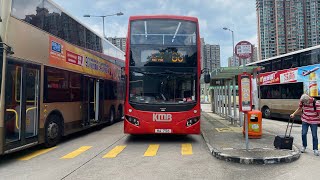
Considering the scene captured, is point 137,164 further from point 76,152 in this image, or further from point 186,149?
point 76,152

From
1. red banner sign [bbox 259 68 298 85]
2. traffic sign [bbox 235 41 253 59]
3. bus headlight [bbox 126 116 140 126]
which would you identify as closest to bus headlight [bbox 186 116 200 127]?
bus headlight [bbox 126 116 140 126]

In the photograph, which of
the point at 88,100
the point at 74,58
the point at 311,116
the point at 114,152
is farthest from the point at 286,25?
the point at 114,152

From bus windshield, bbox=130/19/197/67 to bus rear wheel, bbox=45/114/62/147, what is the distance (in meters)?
3.05

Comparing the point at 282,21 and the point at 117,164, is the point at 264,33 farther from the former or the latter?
the point at 117,164

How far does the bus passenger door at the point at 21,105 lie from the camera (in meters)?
7.63

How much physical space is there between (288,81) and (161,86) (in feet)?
34.1

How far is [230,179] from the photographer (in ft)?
20.2

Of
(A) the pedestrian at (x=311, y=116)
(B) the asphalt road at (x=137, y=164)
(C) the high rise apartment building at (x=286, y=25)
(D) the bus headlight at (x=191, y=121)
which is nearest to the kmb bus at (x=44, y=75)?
(B) the asphalt road at (x=137, y=164)

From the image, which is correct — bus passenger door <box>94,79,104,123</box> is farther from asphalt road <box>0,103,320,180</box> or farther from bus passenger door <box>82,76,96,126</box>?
asphalt road <box>0,103,320,180</box>

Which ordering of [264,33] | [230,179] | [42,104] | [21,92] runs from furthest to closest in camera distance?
1. [264,33]
2. [42,104]
3. [21,92]
4. [230,179]

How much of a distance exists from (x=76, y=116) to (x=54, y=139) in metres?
1.84

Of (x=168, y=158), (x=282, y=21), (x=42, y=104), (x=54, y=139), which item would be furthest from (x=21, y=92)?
(x=282, y=21)

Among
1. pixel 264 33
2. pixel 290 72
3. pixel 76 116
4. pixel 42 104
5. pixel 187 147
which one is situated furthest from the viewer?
pixel 264 33

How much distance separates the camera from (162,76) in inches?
417
